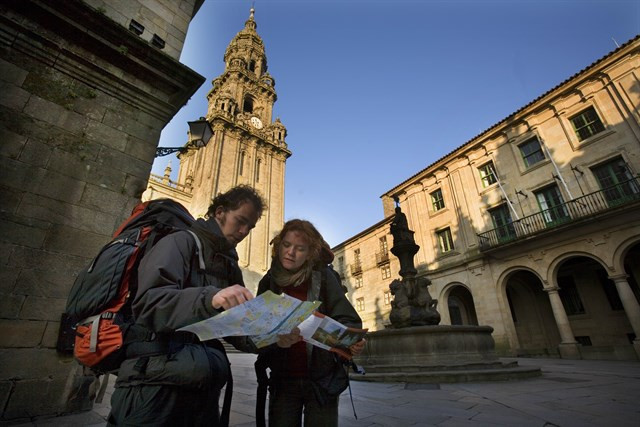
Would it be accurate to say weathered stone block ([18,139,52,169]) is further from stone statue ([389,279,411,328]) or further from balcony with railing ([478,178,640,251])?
balcony with railing ([478,178,640,251])

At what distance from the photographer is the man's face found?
1.85m

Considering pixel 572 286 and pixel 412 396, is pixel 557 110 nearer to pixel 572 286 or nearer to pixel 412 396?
pixel 572 286

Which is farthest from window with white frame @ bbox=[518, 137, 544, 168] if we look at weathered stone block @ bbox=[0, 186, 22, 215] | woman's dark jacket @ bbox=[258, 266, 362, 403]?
weathered stone block @ bbox=[0, 186, 22, 215]

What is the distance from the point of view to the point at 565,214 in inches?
538

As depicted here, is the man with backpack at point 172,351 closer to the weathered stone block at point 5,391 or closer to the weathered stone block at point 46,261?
the weathered stone block at point 5,391

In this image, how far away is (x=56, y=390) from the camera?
119 inches

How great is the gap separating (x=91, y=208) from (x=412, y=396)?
5.18 meters

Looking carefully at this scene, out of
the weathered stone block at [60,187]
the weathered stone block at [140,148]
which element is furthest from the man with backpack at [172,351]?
the weathered stone block at [140,148]

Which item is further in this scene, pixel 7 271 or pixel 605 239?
pixel 605 239

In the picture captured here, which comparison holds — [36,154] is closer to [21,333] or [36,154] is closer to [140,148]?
[140,148]

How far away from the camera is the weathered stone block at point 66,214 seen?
331cm

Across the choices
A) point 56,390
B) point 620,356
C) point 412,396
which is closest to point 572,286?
point 620,356

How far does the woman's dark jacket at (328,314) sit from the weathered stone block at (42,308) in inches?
99.8

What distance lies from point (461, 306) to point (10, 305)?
20.0 meters
